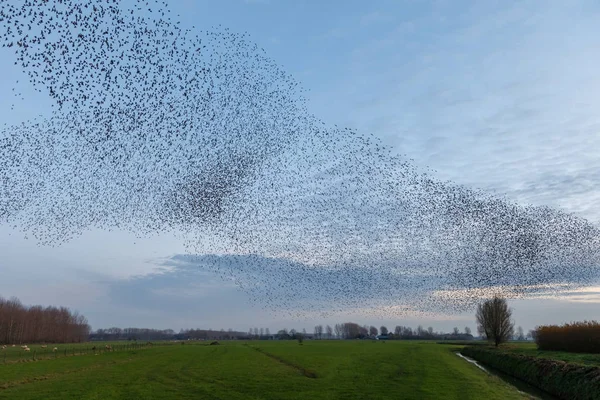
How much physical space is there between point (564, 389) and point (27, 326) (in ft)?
607

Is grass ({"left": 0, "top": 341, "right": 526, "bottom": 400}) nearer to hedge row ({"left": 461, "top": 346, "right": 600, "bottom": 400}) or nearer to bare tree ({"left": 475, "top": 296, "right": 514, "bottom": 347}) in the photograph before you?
hedge row ({"left": 461, "top": 346, "right": 600, "bottom": 400})

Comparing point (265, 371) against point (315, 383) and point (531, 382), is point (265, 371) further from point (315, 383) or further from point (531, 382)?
point (531, 382)

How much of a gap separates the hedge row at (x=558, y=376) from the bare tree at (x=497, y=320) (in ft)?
232

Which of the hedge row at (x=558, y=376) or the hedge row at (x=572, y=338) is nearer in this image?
the hedge row at (x=558, y=376)

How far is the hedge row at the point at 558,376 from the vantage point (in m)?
31.8

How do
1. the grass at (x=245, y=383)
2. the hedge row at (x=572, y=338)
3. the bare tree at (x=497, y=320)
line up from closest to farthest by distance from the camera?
the grass at (x=245, y=383)
the hedge row at (x=572, y=338)
the bare tree at (x=497, y=320)

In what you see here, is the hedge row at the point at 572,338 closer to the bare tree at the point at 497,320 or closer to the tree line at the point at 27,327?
the bare tree at the point at 497,320

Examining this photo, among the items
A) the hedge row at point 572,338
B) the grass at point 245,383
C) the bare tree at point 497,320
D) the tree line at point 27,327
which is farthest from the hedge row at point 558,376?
the tree line at point 27,327

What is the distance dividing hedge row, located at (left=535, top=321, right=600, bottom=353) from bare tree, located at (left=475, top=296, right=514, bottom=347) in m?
52.2

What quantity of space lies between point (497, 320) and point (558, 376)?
314ft

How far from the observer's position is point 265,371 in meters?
49.3

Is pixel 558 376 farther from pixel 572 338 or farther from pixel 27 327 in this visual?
pixel 27 327

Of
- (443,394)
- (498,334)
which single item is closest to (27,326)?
(498,334)

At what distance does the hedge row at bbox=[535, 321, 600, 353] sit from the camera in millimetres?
59719
